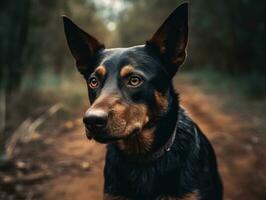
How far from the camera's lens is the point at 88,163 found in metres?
8.42

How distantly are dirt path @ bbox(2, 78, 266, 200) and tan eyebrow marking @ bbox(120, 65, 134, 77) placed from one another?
10.1 feet

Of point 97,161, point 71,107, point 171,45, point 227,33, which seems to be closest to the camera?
point 171,45

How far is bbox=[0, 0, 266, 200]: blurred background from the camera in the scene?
725 cm

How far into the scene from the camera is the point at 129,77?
13.5 ft

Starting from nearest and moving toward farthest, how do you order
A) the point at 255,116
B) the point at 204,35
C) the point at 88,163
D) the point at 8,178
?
the point at 8,178, the point at 88,163, the point at 255,116, the point at 204,35

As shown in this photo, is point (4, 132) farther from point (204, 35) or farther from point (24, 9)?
point (204, 35)

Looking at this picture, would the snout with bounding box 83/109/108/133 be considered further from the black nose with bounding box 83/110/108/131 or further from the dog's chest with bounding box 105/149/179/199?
the dog's chest with bounding box 105/149/179/199

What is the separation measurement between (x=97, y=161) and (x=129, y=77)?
4.78 m

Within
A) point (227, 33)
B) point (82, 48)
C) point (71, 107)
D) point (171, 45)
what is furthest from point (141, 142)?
point (227, 33)

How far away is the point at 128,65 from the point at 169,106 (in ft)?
1.91

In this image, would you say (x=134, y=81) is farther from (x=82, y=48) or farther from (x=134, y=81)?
(x=82, y=48)

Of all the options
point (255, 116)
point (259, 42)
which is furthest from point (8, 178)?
point (259, 42)

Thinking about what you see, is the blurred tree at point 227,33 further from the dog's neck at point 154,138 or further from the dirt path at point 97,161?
the dog's neck at point 154,138

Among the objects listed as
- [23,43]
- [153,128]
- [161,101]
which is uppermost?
[23,43]
